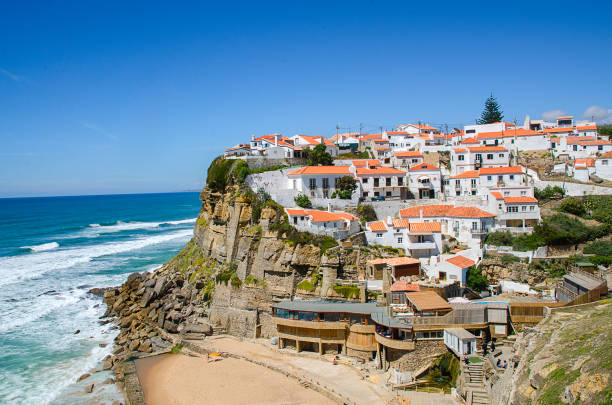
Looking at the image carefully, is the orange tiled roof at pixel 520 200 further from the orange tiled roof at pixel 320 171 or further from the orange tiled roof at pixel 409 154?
the orange tiled roof at pixel 409 154

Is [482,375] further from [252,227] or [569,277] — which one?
[252,227]

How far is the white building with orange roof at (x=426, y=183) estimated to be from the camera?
47.7 meters

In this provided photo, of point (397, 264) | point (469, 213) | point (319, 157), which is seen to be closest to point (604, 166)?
point (469, 213)

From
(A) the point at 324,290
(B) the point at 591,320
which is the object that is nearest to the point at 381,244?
(A) the point at 324,290

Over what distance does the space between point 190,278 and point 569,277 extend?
33218 millimetres

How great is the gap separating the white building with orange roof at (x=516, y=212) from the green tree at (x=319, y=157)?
20847mm

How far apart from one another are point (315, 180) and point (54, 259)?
42.5 metres

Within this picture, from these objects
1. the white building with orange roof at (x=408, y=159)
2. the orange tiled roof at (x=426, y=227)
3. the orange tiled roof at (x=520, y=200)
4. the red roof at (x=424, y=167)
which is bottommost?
the orange tiled roof at (x=426, y=227)

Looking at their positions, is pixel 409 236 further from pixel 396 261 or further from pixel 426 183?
pixel 426 183

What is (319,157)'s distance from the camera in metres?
52.4

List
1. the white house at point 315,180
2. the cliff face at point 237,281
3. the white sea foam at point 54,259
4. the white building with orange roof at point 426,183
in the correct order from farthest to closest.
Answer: the white sea foam at point 54,259
the white building with orange roof at point 426,183
the white house at point 315,180
the cliff face at point 237,281

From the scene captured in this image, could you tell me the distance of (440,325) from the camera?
2575 centimetres

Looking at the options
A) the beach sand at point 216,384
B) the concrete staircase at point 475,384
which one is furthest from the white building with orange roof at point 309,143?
the concrete staircase at point 475,384

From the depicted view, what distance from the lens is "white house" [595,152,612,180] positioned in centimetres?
4225
